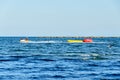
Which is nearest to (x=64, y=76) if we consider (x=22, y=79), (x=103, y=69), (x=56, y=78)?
(x=56, y=78)

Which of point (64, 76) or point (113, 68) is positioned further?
point (113, 68)

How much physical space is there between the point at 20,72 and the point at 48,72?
278 centimetres

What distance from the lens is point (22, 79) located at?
39938 mm

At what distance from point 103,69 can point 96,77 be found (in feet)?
26.3

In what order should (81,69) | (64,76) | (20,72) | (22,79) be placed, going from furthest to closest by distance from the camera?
(81,69) → (20,72) → (64,76) → (22,79)

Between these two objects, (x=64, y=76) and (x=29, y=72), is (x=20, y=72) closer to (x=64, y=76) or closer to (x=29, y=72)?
(x=29, y=72)

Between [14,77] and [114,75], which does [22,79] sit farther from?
[114,75]

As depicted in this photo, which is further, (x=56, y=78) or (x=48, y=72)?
(x=48, y=72)

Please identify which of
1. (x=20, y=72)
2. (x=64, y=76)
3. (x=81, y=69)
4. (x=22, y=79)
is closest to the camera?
(x=22, y=79)

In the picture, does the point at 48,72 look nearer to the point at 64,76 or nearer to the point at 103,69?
the point at 64,76

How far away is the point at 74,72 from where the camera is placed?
46.6 meters

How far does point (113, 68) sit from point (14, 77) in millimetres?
14103

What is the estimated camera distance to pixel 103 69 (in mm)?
49938

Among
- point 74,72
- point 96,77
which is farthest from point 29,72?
point 96,77
